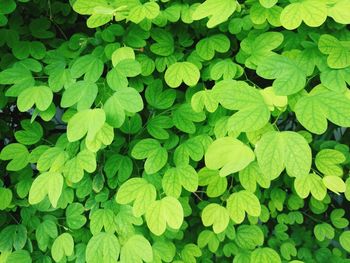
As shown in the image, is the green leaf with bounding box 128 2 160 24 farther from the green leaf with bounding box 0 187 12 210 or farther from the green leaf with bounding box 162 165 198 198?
the green leaf with bounding box 0 187 12 210

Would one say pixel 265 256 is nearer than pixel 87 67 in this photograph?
No

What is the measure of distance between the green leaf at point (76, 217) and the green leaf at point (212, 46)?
0.52 m

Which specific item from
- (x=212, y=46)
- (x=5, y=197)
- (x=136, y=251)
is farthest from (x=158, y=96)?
A: (x=5, y=197)

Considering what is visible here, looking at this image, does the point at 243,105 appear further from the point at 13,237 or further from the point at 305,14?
the point at 13,237

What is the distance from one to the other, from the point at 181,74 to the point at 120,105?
0.20 metres

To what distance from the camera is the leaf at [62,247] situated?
115 centimetres

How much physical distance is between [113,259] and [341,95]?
2.10ft

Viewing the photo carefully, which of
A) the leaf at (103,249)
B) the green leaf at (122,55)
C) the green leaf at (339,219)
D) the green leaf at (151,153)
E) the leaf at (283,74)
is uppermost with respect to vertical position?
the leaf at (283,74)

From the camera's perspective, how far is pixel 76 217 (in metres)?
1.17

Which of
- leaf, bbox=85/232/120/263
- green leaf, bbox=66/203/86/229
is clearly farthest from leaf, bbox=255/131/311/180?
green leaf, bbox=66/203/86/229

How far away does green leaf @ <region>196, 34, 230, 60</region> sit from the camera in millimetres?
1084

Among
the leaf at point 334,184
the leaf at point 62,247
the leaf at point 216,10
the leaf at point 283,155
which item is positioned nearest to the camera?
the leaf at point 283,155

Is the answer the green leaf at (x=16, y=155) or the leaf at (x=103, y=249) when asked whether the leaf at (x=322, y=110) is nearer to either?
the leaf at (x=103, y=249)

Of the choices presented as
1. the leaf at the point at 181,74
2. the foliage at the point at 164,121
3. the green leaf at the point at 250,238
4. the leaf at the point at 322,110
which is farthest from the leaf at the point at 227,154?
the green leaf at the point at 250,238
